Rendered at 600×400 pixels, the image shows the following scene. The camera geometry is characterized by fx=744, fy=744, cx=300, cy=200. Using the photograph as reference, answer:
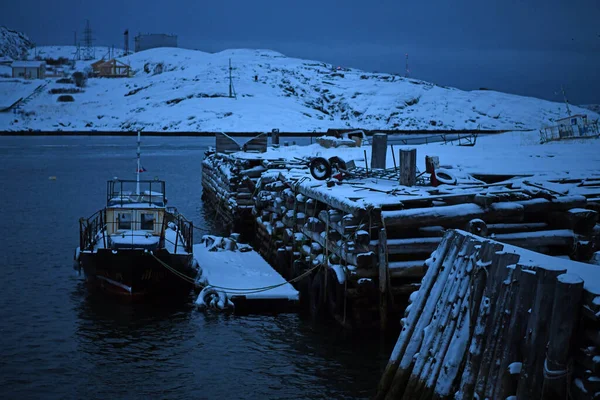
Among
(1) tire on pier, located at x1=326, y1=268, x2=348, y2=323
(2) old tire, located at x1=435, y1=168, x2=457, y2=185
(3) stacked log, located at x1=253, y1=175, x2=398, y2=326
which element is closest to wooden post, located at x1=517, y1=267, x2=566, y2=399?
(3) stacked log, located at x1=253, y1=175, x2=398, y2=326

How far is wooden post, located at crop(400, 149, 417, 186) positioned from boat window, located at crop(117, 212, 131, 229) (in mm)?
8675

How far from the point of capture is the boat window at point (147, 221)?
77.1 ft

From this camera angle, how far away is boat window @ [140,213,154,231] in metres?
23.5

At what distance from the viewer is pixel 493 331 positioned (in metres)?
8.89

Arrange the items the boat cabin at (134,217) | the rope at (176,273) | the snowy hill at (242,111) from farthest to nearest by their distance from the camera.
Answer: the snowy hill at (242,111) < the boat cabin at (134,217) < the rope at (176,273)

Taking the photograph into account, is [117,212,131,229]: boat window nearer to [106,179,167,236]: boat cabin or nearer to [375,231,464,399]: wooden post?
[106,179,167,236]: boat cabin

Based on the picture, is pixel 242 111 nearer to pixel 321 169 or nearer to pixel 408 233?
pixel 321 169

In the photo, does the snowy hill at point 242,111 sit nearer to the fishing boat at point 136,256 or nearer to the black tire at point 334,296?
the fishing boat at point 136,256

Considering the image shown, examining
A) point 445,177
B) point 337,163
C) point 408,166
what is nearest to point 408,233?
point 408,166

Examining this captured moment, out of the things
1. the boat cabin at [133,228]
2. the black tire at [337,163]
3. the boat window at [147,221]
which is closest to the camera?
the boat cabin at [133,228]

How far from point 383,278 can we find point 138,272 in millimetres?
8384

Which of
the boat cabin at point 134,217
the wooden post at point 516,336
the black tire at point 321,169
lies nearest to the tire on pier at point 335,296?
the black tire at point 321,169

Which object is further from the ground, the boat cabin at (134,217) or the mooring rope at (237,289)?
the boat cabin at (134,217)

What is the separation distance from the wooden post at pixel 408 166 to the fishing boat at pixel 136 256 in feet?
23.1
